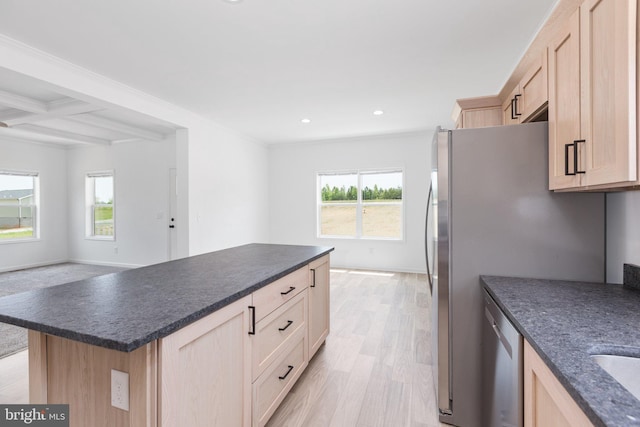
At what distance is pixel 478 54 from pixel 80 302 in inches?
134

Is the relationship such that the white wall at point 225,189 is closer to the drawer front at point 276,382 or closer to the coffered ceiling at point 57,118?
the coffered ceiling at point 57,118

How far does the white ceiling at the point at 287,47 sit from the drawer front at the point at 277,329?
2.05 meters

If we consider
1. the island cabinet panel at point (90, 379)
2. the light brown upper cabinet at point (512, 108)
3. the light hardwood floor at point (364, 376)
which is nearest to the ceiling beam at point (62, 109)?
the light hardwood floor at point (364, 376)

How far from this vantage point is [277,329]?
1771mm

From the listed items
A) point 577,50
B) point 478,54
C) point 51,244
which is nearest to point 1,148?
point 51,244

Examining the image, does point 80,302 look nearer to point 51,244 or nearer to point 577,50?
point 577,50

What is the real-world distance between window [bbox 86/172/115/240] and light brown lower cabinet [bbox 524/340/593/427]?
7302mm

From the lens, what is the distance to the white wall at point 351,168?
5461 millimetres

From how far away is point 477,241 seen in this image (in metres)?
1.68

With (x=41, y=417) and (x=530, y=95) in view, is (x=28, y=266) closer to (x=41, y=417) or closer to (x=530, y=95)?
(x=41, y=417)

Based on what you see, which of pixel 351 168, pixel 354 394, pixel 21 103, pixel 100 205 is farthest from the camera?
pixel 100 205

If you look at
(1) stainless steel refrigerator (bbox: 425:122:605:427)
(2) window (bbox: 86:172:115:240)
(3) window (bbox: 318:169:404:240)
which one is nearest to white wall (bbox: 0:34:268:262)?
(2) window (bbox: 86:172:115:240)

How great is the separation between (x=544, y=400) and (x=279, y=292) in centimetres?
128

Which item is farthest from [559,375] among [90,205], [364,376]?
[90,205]
